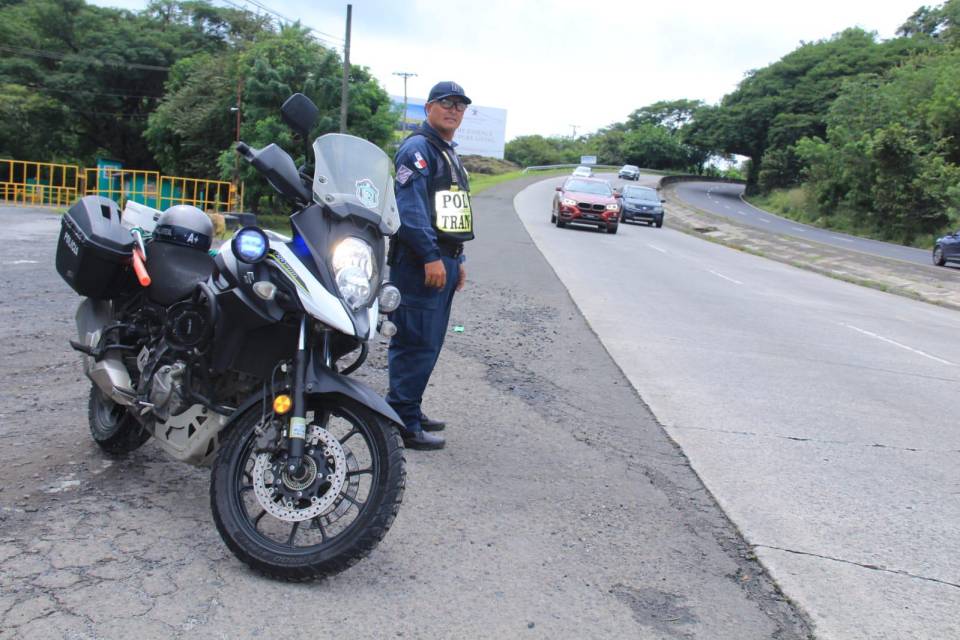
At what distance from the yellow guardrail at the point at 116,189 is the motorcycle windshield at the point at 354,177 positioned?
1820cm

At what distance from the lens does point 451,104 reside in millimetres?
4480

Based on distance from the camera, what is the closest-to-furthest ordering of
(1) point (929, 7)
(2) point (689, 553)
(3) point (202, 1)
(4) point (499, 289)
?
(2) point (689, 553) < (4) point (499, 289) < (3) point (202, 1) < (1) point (929, 7)

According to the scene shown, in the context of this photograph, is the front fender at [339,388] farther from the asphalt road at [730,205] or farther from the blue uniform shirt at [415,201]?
the asphalt road at [730,205]

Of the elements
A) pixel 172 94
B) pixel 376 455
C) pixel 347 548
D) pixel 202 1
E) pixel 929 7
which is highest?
pixel 929 7

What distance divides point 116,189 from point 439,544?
30.6m

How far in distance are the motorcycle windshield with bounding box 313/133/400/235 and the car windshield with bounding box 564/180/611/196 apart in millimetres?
21759

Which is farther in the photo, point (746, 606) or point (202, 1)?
point (202, 1)

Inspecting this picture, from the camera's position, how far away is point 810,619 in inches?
121

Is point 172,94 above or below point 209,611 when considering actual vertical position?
above

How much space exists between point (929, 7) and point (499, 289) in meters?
96.7

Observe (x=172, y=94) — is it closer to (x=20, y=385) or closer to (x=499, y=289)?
(x=499, y=289)

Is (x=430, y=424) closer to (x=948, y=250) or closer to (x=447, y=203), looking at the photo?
(x=447, y=203)

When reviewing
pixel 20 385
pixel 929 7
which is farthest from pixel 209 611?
pixel 929 7

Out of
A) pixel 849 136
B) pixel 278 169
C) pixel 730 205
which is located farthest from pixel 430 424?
pixel 730 205
